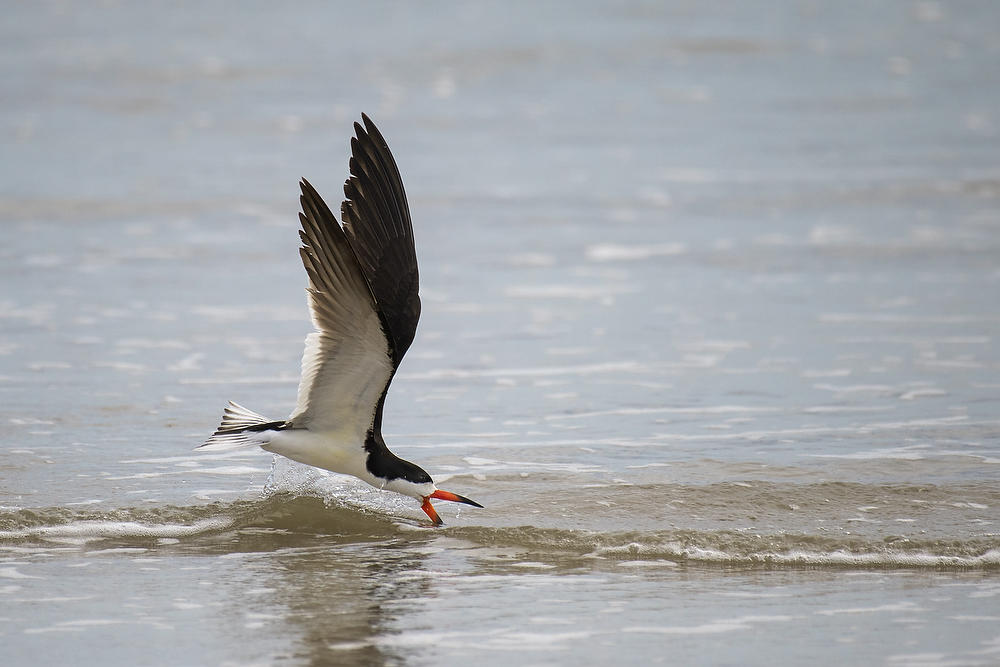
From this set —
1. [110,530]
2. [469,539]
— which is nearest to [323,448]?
[469,539]

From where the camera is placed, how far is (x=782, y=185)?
1619 cm

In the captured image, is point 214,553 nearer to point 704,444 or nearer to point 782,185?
point 704,444

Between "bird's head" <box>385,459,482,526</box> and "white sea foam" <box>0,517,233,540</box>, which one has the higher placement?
"bird's head" <box>385,459,482,526</box>

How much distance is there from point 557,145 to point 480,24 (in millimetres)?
8847

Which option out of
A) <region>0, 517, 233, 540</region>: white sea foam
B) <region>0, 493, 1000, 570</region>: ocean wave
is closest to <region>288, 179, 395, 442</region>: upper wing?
<region>0, 493, 1000, 570</region>: ocean wave

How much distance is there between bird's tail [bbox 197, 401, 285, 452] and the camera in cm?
573

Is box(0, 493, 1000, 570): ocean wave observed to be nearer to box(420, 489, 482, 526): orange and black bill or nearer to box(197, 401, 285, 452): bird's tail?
box(420, 489, 482, 526): orange and black bill

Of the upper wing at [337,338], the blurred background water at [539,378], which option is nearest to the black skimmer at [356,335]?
the upper wing at [337,338]

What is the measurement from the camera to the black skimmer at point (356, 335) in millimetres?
5477

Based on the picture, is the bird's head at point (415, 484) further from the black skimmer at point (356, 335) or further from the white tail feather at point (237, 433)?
the white tail feather at point (237, 433)

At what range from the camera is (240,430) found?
586 centimetres

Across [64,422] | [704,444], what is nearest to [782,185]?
[704,444]

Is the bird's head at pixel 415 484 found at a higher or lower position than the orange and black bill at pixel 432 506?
higher

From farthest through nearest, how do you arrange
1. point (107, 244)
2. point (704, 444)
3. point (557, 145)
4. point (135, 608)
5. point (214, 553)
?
point (557, 145) < point (107, 244) < point (704, 444) < point (214, 553) < point (135, 608)
